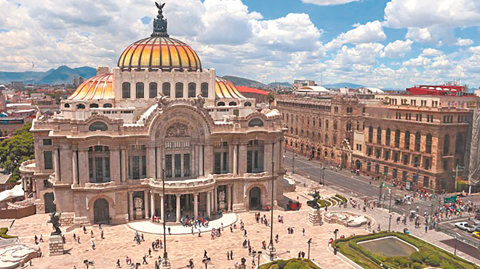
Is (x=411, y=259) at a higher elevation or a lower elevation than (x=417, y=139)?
lower

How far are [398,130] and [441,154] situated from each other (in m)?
12.3

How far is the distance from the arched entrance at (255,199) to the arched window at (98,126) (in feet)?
91.7

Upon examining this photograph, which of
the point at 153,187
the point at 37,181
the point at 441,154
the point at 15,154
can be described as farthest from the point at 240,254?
the point at 15,154

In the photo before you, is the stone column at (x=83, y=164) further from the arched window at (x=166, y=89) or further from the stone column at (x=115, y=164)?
the arched window at (x=166, y=89)

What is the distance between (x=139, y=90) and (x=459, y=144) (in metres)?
69.7

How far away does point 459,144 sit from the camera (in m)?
89.1

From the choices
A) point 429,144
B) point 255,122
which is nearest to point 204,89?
point 255,122

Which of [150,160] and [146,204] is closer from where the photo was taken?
[150,160]

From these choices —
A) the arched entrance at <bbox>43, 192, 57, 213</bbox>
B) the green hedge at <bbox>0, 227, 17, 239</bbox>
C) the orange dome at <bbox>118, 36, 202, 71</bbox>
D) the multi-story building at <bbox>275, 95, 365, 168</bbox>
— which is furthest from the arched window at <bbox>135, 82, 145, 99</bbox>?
the multi-story building at <bbox>275, 95, 365, 168</bbox>

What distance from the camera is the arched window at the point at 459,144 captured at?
88875 mm

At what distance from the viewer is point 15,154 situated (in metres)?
92.5

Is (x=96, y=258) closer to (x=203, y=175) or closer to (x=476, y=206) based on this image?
(x=203, y=175)

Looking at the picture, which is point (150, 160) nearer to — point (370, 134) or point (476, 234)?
point (476, 234)

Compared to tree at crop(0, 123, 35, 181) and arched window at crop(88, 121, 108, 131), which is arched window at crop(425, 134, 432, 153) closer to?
arched window at crop(88, 121, 108, 131)
